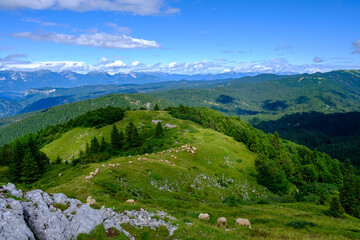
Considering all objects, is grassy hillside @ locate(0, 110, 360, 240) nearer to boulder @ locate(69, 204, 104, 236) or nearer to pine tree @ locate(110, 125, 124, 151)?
boulder @ locate(69, 204, 104, 236)

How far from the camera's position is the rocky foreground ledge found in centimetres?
1067

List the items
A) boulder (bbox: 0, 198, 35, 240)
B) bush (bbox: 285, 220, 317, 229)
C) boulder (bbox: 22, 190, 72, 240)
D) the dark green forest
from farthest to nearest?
1. the dark green forest
2. bush (bbox: 285, 220, 317, 229)
3. boulder (bbox: 22, 190, 72, 240)
4. boulder (bbox: 0, 198, 35, 240)

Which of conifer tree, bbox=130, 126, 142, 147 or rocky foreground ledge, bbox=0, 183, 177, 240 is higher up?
rocky foreground ledge, bbox=0, 183, 177, 240

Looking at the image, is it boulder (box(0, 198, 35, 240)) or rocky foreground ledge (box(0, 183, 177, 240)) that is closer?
boulder (box(0, 198, 35, 240))

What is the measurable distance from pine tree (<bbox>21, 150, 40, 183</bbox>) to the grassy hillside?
4443 millimetres

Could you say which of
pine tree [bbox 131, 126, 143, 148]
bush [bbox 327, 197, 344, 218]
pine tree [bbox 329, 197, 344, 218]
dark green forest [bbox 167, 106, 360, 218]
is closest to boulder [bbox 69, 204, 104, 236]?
bush [bbox 327, 197, 344, 218]

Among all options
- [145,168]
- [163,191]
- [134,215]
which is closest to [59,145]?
[145,168]

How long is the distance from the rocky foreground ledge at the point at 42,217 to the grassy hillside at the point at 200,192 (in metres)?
1.22

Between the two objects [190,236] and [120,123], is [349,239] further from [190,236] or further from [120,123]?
[120,123]

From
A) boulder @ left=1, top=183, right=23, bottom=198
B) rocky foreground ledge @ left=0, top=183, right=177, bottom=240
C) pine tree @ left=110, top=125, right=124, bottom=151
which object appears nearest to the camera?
rocky foreground ledge @ left=0, top=183, right=177, bottom=240

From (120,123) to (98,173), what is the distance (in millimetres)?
74691

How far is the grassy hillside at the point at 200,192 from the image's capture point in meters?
19.2

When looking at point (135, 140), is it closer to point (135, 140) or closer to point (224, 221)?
point (135, 140)

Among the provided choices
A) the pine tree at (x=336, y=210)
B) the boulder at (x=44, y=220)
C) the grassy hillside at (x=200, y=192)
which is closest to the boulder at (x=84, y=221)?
the boulder at (x=44, y=220)
